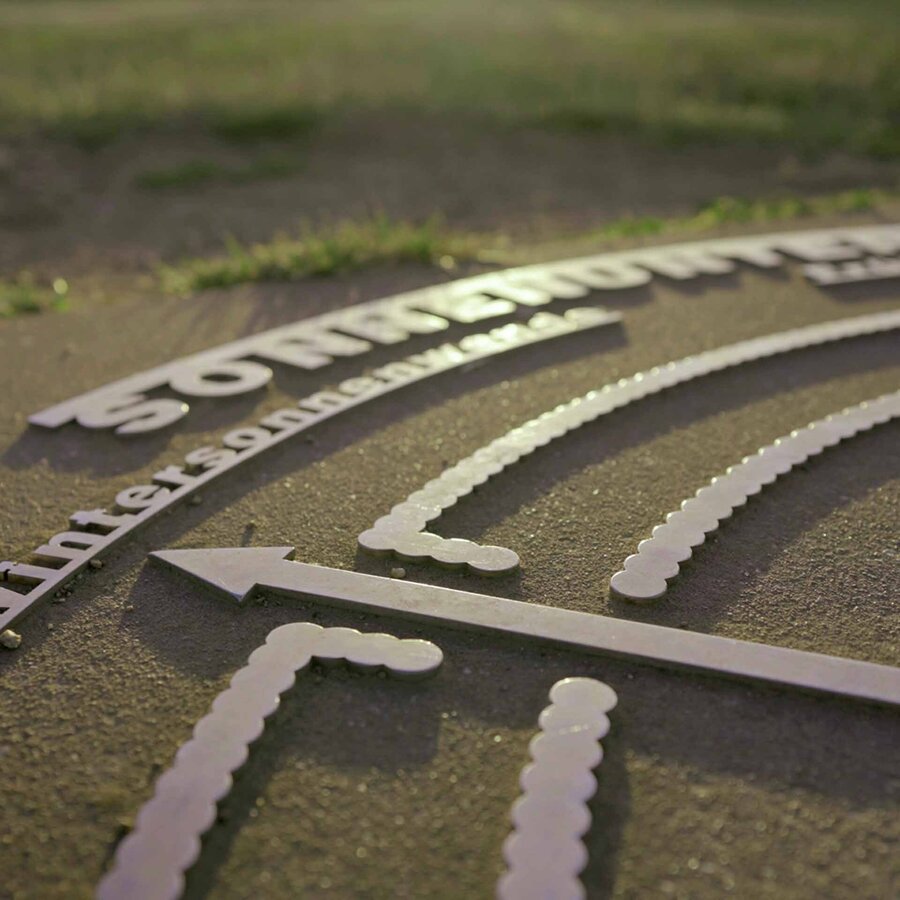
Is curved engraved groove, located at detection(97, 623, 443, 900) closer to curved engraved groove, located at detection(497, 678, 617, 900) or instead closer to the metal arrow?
the metal arrow

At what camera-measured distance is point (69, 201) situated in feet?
40.3

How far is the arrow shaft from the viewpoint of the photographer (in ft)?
11.1

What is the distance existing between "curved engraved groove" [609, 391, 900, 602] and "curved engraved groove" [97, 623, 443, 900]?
0.83m

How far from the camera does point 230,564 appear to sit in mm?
4000

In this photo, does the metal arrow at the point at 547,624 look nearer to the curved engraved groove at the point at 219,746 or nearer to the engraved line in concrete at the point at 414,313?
the curved engraved groove at the point at 219,746

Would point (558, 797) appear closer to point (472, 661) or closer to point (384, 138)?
point (472, 661)

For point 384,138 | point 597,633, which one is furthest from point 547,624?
point 384,138

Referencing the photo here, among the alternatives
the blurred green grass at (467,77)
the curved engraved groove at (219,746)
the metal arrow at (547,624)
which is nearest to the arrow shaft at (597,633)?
the metal arrow at (547,624)

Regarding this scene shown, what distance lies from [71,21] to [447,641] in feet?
79.8

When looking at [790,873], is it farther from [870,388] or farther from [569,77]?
[569,77]

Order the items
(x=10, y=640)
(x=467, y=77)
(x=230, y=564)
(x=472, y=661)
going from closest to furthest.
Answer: (x=472, y=661) → (x=10, y=640) → (x=230, y=564) → (x=467, y=77)

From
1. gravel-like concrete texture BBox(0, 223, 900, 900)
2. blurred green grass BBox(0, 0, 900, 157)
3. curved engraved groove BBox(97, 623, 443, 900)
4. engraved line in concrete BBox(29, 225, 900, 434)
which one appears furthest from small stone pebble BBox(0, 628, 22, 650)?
blurred green grass BBox(0, 0, 900, 157)

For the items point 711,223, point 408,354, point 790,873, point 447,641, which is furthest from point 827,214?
point 790,873

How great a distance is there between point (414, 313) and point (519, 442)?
1.94m
